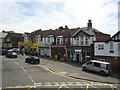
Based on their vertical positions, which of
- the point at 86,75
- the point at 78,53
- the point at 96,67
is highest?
the point at 78,53

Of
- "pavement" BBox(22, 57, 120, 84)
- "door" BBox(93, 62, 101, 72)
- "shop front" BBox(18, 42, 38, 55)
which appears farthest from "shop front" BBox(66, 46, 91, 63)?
"shop front" BBox(18, 42, 38, 55)

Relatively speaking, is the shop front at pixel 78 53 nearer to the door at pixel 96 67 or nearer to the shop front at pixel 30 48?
the door at pixel 96 67

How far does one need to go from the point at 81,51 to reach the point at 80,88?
1684 cm

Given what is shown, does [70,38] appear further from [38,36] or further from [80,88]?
[80,88]

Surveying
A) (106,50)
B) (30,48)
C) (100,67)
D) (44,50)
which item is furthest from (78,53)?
(30,48)

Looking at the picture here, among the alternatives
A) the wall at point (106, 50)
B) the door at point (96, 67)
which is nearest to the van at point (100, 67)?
the door at point (96, 67)

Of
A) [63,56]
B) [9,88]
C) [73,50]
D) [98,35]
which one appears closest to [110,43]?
[98,35]

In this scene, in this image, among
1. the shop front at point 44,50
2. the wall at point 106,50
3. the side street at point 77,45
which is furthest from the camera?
the shop front at point 44,50

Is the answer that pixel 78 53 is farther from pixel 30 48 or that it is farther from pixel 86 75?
pixel 30 48

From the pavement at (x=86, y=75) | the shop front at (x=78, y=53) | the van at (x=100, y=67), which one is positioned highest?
the shop front at (x=78, y=53)

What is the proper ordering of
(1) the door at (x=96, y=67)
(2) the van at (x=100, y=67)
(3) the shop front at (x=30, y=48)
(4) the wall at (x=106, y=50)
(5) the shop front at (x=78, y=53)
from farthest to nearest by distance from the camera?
(3) the shop front at (x=30, y=48) → (5) the shop front at (x=78, y=53) → (4) the wall at (x=106, y=50) → (1) the door at (x=96, y=67) → (2) the van at (x=100, y=67)

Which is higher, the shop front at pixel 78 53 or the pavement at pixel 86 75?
the shop front at pixel 78 53

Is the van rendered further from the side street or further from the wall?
the wall

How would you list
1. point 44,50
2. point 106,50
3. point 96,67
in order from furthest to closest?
point 44,50 < point 106,50 < point 96,67
